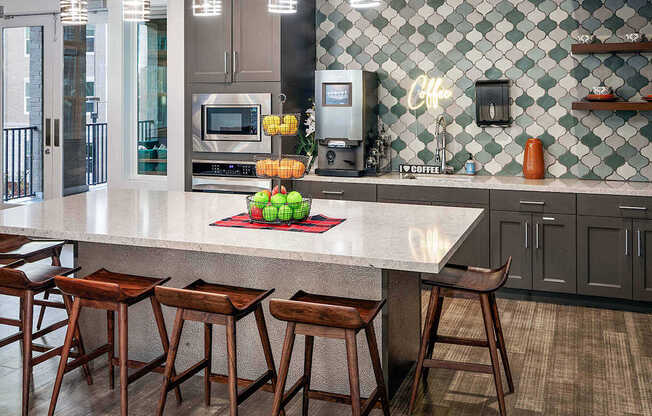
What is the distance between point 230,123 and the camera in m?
5.41

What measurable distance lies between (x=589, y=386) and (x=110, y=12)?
501 cm

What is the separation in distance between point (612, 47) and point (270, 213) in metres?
3.13

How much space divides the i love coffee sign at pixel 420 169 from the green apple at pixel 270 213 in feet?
8.85

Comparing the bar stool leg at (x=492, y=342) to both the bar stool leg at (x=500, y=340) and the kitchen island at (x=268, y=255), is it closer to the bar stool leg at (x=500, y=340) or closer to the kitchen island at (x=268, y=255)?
the bar stool leg at (x=500, y=340)

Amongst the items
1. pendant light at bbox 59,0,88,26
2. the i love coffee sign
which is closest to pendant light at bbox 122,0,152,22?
pendant light at bbox 59,0,88,26

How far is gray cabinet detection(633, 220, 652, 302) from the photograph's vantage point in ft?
14.6

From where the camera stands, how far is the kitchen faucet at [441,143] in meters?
5.48

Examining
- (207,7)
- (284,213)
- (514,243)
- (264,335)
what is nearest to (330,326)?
(264,335)

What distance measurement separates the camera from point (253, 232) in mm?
2898

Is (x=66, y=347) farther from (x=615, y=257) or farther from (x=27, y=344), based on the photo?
(x=615, y=257)

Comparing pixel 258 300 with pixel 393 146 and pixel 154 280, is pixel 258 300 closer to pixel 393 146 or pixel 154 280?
pixel 154 280

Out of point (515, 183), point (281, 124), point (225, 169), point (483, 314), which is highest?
point (281, 124)

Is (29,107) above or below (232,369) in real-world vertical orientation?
above

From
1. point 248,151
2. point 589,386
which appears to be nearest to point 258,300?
point 589,386
